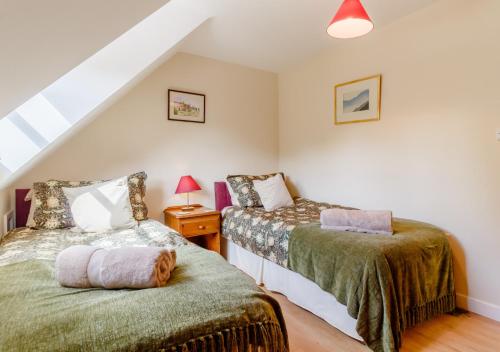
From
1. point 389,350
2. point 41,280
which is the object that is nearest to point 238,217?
point 389,350

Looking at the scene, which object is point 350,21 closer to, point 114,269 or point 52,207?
point 114,269

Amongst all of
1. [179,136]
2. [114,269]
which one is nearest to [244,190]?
[179,136]

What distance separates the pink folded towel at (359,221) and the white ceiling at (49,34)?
1.78 m

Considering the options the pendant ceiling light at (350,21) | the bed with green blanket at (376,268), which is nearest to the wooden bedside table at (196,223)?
the bed with green blanket at (376,268)

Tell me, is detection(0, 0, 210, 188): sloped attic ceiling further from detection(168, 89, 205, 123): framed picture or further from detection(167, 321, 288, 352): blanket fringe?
detection(167, 321, 288, 352): blanket fringe

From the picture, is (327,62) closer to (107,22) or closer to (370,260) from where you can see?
(370,260)

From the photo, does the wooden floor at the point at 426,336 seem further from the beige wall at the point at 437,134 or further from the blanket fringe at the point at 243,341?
the blanket fringe at the point at 243,341

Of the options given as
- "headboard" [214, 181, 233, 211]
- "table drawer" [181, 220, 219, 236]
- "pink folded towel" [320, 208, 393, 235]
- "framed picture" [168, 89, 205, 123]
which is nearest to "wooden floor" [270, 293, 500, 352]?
"pink folded towel" [320, 208, 393, 235]

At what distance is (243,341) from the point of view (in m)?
0.99

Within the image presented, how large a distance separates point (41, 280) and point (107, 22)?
100cm

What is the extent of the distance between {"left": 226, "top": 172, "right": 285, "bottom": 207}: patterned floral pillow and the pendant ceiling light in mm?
1790

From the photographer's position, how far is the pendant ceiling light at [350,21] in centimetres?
158

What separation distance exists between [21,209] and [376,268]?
2664 millimetres

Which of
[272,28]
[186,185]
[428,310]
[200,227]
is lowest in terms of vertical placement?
[428,310]
